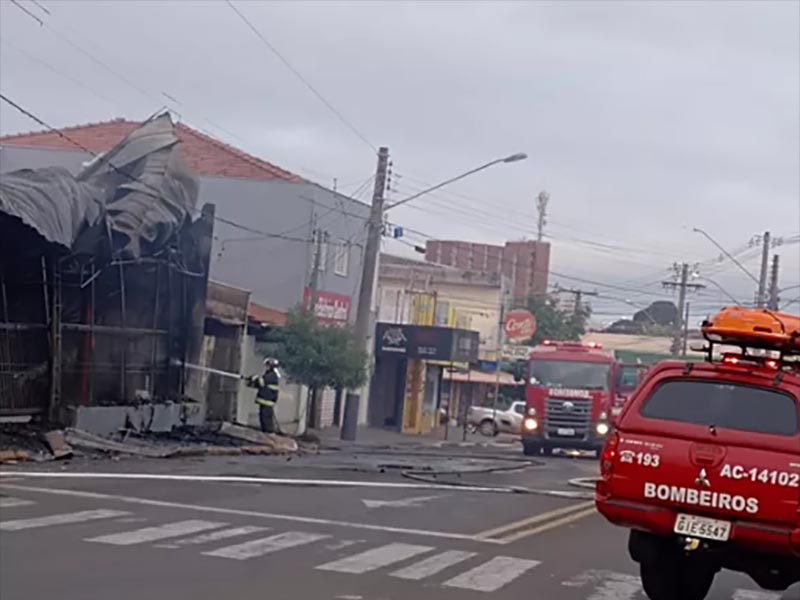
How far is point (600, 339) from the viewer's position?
9894 centimetres

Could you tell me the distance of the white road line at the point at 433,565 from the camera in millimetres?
11766

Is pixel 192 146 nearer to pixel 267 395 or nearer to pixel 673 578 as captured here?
pixel 267 395

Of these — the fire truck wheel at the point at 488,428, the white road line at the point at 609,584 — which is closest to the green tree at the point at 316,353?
the fire truck wheel at the point at 488,428

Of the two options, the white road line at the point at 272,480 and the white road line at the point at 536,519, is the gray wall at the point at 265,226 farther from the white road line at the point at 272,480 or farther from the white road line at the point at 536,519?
the white road line at the point at 536,519

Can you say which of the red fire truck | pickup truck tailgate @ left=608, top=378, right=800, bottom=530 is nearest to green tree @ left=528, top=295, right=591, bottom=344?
the red fire truck

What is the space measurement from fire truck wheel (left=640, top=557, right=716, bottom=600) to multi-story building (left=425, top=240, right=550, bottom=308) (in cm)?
7820

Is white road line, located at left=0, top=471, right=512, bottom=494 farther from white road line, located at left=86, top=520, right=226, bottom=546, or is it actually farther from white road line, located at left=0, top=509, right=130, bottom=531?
white road line, located at left=86, top=520, right=226, bottom=546

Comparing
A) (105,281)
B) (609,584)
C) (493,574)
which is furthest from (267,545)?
(105,281)

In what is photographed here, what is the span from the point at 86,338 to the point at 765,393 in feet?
57.6

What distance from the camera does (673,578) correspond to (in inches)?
437

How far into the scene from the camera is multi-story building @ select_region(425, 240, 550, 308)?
300 feet

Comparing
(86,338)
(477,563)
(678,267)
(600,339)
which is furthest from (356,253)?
(600,339)

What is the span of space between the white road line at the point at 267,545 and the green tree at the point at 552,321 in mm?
68840

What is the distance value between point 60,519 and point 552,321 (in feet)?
233
